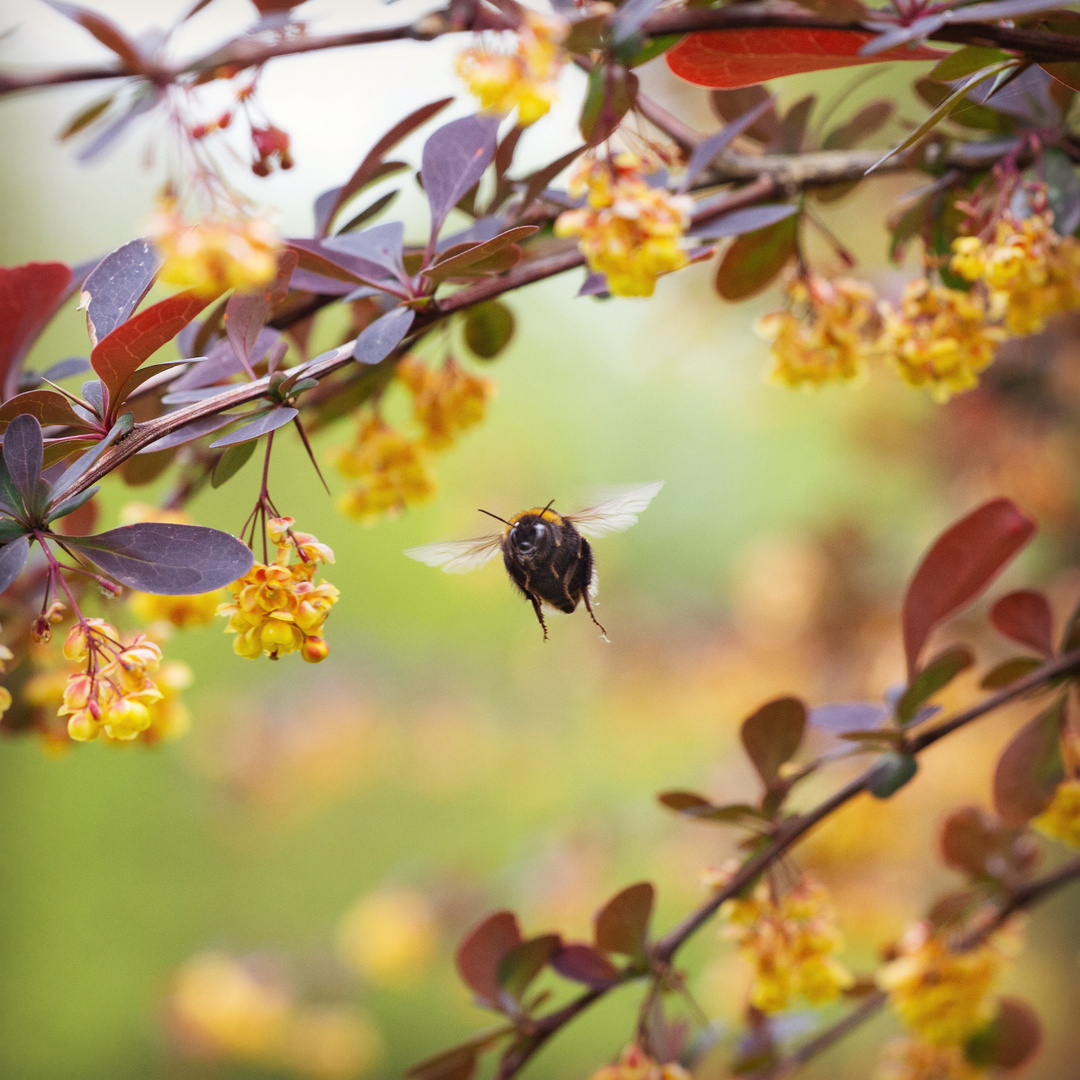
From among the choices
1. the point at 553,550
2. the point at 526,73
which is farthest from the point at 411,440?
the point at 526,73

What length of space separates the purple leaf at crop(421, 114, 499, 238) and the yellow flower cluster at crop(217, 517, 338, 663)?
18cm

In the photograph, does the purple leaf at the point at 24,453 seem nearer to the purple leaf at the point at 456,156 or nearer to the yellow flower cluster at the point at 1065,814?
the purple leaf at the point at 456,156

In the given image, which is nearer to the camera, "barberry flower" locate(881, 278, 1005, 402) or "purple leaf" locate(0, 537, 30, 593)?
"purple leaf" locate(0, 537, 30, 593)

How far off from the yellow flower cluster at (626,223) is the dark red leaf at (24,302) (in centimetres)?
29

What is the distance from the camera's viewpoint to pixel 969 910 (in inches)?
27.6

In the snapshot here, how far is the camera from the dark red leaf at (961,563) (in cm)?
59

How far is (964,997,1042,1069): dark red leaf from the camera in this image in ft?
2.64

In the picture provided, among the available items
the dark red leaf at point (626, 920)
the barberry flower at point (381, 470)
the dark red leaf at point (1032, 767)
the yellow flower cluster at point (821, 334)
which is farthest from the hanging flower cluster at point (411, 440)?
the dark red leaf at point (1032, 767)

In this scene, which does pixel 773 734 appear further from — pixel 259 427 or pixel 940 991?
pixel 259 427

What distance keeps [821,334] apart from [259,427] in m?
0.38

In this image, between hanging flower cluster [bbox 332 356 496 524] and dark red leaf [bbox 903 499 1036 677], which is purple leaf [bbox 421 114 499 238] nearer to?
hanging flower cluster [bbox 332 356 496 524]

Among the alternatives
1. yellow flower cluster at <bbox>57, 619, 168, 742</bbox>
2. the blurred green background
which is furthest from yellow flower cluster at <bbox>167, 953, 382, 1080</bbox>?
yellow flower cluster at <bbox>57, 619, 168, 742</bbox>

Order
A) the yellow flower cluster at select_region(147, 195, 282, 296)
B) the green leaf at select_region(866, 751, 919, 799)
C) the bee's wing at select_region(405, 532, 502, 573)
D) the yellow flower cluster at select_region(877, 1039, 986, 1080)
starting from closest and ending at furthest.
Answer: the yellow flower cluster at select_region(147, 195, 282, 296) < the green leaf at select_region(866, 751, 919, 799) < the bee's wing at select_region(405, 532, 502, 573) < the yellow flower cluster at select_region(877, 1039, 986, 1080)

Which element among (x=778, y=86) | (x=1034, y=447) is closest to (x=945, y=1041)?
(x=1034, y=447)
